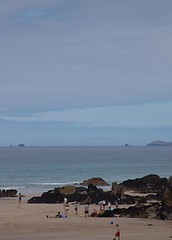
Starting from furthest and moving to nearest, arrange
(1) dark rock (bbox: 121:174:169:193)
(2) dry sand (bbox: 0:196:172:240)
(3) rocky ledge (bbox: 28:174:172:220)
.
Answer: (1) dark rock (bbox: 121:174:169:193)
(3) rocky ledge (bbox: 28:174:172:220)
(2) dry sand (bbox: 0:196:172:240)

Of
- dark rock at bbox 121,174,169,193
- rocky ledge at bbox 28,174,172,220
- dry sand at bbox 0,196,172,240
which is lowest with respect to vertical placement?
dry sand at bbox 0,196,172,240

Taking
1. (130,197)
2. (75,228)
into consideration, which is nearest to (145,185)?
(130,197)

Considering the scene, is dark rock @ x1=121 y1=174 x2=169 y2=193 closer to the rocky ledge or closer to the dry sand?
the rocky ledge

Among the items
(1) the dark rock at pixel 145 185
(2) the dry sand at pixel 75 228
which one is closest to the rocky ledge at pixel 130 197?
(1) the dark rock at pixel 145 185

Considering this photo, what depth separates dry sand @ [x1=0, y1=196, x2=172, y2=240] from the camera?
2647cm

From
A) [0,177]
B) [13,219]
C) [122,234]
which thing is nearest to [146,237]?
[122,234]

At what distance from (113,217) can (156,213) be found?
2812 millimetres

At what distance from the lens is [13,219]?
1302 inches

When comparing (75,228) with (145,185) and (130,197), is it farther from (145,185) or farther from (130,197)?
(145,185)

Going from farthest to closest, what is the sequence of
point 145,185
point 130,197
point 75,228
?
point 145,185 → point 130,197 → point 75,228

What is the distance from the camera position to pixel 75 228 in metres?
29.2

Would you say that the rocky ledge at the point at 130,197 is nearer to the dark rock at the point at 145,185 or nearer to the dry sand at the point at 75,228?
the dark rock at the point at 145,185

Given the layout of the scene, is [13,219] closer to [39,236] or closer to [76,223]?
[76,223]

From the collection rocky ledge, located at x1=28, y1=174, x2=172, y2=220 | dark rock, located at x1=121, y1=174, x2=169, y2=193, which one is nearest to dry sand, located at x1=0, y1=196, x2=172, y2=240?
rocky ledge, located at x1=28, y1=174, x2=172, y2=220
